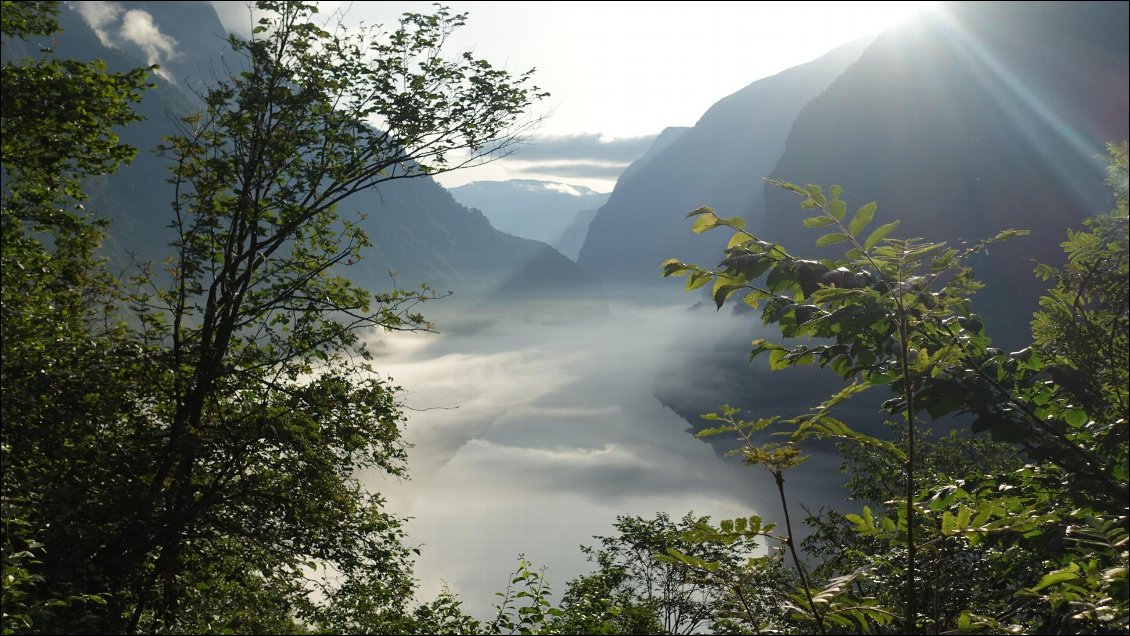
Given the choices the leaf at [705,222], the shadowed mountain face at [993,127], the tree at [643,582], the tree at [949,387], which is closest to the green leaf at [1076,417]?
the tree at [949,387]


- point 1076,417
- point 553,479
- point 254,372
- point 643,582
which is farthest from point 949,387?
point 553,479

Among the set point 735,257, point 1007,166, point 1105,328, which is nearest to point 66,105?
point 735,257

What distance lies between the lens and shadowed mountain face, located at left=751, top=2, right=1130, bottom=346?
341 ft

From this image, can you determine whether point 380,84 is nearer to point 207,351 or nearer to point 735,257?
point 207,351

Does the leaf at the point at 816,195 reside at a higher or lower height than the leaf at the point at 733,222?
higher

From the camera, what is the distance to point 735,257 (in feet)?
9.25

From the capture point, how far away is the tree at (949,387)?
7.16 feet

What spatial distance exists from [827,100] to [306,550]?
18985cm

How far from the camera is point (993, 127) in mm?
125438

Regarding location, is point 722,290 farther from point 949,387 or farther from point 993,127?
point 993,127

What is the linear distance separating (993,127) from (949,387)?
492 feet

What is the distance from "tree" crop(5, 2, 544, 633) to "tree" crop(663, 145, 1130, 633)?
876cm

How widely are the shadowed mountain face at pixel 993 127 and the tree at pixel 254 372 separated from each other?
77633 mm

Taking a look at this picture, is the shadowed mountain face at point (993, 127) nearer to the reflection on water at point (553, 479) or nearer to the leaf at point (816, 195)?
the reflection on water at point (553, 479)
